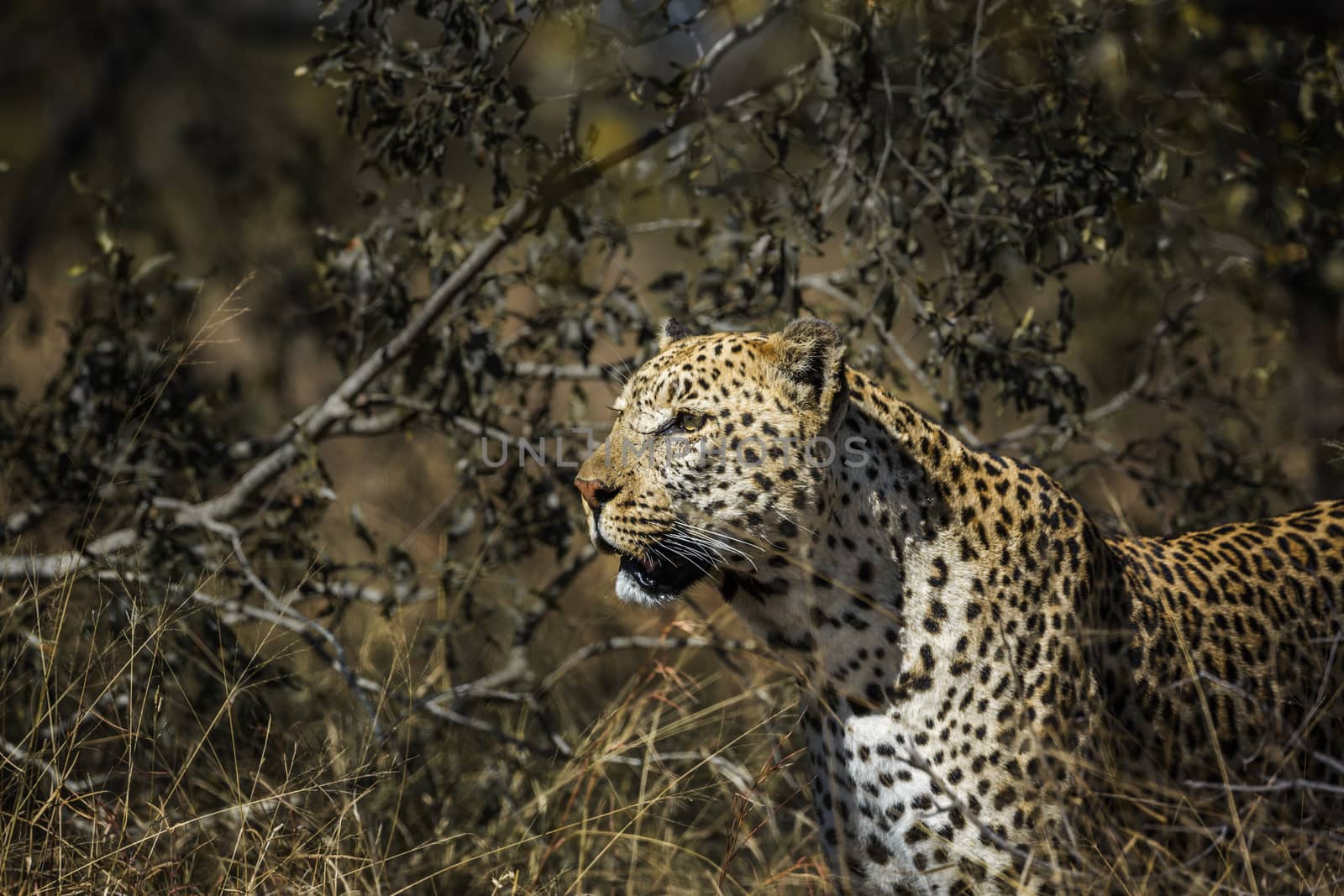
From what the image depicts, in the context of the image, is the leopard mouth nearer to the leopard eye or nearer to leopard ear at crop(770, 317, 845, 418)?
the leopard eye

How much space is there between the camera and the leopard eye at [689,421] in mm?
3432

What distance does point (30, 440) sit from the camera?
4.95 m

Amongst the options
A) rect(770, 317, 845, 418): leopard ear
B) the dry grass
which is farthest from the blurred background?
rect(770, 317, 845, 418): leopard ear

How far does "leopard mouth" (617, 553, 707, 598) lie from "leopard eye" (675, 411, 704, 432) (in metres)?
0.37

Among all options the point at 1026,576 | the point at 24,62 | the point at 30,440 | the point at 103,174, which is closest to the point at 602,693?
the point at 30,440

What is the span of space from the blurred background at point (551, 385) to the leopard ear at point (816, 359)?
807 mm

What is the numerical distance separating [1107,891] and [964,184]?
251 cm

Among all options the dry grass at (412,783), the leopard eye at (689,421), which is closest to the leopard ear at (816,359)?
the leopard eye at (689,421)

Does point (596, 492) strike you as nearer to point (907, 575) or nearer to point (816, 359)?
point (816, 359)

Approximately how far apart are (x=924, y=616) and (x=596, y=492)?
961mm

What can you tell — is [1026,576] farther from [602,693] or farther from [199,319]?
[199,319]

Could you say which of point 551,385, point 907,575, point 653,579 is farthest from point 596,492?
point 551,385

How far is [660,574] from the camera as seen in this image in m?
3.56

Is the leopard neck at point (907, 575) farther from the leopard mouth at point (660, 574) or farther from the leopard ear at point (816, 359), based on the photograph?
the leopard mouth at point (660, 574)
